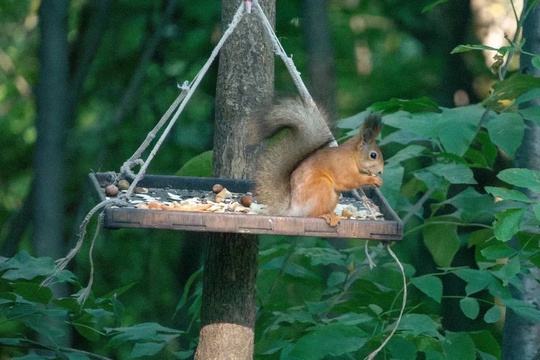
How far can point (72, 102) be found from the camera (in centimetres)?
399

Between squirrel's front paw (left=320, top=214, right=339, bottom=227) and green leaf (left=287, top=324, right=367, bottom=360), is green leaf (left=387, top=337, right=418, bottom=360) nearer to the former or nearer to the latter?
green leaf (left=287, top=324, right=367, bottom=360)

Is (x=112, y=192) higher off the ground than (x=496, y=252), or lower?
higher

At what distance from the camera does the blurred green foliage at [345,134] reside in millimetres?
2527

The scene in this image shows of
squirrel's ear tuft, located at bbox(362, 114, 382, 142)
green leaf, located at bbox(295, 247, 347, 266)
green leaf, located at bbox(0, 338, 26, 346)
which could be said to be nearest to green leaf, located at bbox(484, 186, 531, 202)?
squirrel's ear tuft, located at bbox(362, 114, 382, 142)

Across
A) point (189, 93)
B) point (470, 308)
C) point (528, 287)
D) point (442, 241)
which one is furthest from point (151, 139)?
point (528, 287)

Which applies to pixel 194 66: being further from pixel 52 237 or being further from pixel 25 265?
pixel 25 265

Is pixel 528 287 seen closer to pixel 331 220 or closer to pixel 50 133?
pixel 331 220

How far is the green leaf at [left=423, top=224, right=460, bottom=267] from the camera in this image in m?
2.85

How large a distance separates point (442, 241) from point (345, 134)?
1.55 feet

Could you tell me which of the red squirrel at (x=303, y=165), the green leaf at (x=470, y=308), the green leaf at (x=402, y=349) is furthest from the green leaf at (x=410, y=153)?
the green leaf at (x=402, y=349)

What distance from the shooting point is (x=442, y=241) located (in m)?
2.86


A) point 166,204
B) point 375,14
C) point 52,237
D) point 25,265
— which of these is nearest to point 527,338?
point 166,204

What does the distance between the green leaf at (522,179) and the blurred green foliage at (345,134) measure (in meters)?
0.42

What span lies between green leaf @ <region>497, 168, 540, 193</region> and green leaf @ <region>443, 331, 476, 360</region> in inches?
24.3
